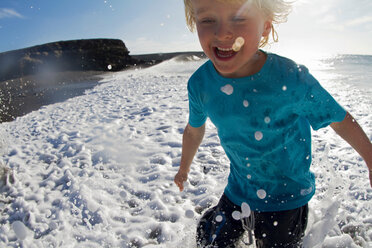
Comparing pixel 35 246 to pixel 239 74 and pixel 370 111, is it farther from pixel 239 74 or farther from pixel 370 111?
pixel 370 111

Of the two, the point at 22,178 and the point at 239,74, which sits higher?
the point at 239,74

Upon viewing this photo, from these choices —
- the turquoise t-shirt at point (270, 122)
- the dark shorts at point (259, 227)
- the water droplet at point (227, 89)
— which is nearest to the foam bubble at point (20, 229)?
the dark shorts at point (259, 227)

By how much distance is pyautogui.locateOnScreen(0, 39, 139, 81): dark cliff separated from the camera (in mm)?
23759

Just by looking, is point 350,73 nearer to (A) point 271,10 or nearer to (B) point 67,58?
(A) point 271,10

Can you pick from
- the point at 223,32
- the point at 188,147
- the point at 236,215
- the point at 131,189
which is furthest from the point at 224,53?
the point at 131,189

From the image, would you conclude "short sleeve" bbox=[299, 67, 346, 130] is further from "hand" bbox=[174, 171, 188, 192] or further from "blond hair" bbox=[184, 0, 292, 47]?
"hand" bbox=[174, 171, 188, 192]

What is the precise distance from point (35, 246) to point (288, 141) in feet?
8.14

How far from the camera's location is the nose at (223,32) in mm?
1248

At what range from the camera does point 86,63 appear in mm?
27391

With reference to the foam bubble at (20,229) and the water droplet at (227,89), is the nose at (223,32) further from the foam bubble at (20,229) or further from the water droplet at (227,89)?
the foam bubble at (20,229)

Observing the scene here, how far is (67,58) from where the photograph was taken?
2798 centimetres

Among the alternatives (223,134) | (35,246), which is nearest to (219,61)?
(223,134)

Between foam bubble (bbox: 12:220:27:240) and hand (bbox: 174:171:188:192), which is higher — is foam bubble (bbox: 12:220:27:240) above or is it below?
below

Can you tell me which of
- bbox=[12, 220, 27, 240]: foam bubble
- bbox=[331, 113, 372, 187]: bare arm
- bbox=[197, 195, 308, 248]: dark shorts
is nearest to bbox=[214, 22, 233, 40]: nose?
bbox=[331, 113, 372, 187]: bare arm
